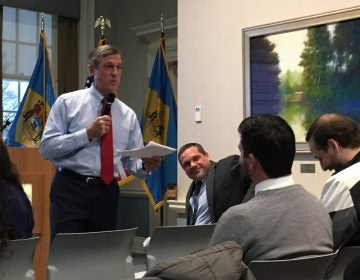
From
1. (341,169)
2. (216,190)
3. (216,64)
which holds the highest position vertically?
(216,64)

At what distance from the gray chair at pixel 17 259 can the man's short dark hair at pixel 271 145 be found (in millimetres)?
794

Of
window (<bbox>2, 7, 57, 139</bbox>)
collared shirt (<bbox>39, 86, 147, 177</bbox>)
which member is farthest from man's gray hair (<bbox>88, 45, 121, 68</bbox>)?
window (<bbox>2, 7, 57, 139</bbox>)

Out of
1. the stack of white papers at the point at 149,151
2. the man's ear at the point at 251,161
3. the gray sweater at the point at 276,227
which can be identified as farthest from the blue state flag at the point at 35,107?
the gray sweater at the point at 276,227

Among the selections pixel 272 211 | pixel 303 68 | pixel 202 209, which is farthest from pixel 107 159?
pixel 303 68

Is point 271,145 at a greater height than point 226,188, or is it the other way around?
point 271,145

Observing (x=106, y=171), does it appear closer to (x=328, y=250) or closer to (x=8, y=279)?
(x=8, y=279)

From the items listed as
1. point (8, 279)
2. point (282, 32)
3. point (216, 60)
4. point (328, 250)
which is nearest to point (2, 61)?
point (216, 60)

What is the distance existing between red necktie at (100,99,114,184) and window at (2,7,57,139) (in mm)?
3601

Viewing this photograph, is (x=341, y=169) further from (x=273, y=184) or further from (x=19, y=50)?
(x=19, y=50)

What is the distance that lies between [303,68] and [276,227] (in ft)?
7.93

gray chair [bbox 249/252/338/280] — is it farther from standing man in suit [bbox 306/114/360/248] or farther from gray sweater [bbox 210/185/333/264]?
standing man in suit [bbox 306/114/360/248]

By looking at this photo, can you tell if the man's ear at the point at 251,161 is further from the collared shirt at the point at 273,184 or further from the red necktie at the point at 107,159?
the red necktie at the point at 107,159

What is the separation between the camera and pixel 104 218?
2570 mm

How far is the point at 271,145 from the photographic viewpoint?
1.63 meters
